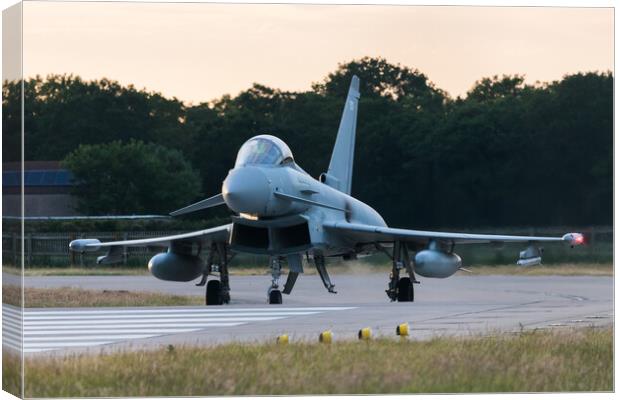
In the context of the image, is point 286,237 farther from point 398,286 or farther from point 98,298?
point 98,298

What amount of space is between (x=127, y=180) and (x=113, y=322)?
22.0 m

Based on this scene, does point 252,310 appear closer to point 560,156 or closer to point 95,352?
point 95,352

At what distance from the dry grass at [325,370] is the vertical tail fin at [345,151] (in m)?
13.4

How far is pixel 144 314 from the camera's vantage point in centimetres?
2139

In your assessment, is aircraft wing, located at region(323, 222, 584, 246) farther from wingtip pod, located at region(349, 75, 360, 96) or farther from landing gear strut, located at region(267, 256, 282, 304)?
wingtip pod, located at region(349, 75, 360, 96)

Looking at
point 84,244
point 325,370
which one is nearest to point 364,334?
point 325,370

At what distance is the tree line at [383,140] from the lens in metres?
26.9

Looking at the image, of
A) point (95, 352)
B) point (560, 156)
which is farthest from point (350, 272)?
point (95, 352)

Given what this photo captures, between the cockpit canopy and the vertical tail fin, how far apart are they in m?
4.10

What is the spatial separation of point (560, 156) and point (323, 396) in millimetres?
13691

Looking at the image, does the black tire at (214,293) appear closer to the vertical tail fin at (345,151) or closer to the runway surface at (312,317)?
the runway surface at (312,317)

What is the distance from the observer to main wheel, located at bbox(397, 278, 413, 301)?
2720 cm

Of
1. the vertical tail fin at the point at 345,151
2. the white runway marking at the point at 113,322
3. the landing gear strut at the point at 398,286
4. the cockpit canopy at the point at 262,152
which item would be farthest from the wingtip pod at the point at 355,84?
the white runway marking at the point at 113,322

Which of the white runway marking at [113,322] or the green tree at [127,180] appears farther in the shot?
the green tree at [127,180]
